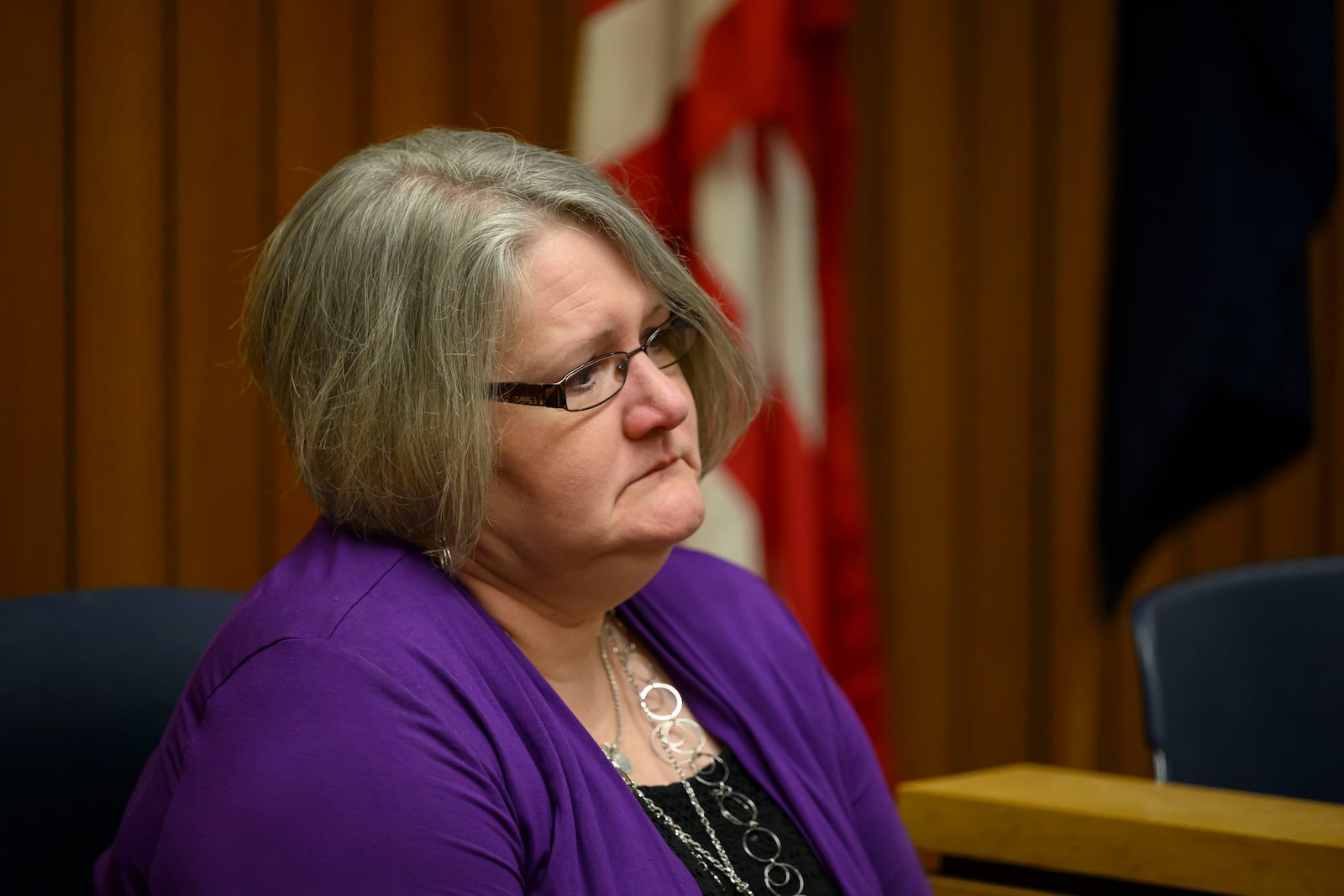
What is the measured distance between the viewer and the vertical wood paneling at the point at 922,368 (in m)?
3.18

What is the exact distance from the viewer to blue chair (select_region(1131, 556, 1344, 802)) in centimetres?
204

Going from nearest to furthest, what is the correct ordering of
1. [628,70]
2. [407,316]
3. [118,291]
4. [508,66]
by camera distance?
1. [407,316]
2. [118,291]
3. [628,70]
4. [508,66]

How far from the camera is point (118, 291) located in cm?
222

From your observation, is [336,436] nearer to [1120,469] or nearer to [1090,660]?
[1120,469]

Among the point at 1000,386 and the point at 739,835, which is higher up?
the point at 1000,386

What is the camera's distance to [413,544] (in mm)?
1327

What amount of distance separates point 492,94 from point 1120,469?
5.02 feet

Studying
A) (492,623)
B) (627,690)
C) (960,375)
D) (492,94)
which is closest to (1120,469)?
(960,375)

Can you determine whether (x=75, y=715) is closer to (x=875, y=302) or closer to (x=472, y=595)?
(x=472, y=595)

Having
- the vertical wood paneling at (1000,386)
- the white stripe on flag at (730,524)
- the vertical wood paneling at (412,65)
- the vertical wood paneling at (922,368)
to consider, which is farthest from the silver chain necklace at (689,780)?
the vertical wood paneling at (1000,386)

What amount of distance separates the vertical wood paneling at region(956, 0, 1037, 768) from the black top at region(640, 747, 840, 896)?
197 cm

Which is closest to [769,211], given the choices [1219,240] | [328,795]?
[1219,240]

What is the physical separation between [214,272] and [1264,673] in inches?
70.8

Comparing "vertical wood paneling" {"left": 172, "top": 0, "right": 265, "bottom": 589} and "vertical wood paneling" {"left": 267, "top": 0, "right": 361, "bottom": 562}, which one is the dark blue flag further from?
"vertical wood paneling" {"left": 172, "top": 0, "right": 265, "bottom": 589}
